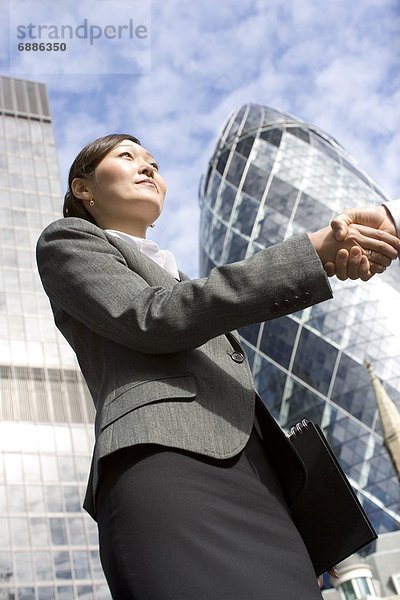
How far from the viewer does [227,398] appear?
1823 millimetres

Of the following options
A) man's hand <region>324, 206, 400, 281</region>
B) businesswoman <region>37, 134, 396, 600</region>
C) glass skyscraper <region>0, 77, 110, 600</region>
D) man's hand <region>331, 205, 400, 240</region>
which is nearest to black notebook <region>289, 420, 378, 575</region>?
businesswoman <region>37, 134, 396, 600</region>

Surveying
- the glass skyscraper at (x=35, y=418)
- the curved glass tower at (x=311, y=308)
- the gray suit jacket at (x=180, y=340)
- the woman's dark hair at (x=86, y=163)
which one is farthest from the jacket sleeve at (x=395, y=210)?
the curved glass tower at (x=311, y=308)

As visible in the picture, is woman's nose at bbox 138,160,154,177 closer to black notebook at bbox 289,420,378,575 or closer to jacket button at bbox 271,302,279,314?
jacket button at bbox 271,302,279,314

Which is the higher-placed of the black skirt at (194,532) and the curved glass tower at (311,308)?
the black skirt at (194,532)

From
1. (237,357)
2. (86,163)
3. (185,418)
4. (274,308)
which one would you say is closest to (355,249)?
(274,308)

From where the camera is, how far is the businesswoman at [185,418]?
62.5 inches

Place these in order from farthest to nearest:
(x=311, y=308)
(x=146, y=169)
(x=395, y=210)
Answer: (x=311, y=308) < (x=146, y=169) < (x=395, y=210)

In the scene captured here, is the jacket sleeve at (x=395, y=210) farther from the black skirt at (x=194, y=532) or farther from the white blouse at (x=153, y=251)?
the black skirt at (x=194, y=532)

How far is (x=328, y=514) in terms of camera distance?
2.06m

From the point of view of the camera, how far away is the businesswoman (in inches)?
62.5

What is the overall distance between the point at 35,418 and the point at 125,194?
3410 cm

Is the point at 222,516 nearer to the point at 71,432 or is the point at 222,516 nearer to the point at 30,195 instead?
the point at 71,432

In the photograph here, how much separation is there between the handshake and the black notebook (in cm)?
46

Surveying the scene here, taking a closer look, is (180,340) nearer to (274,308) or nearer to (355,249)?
(274,308)
